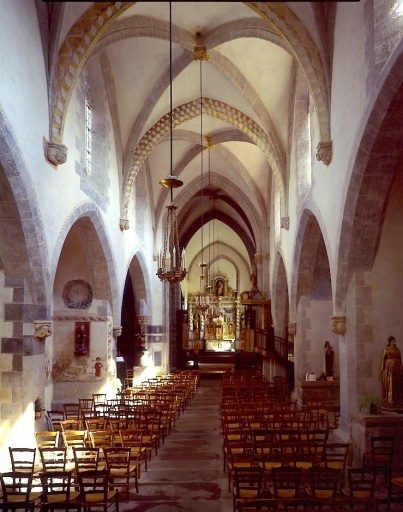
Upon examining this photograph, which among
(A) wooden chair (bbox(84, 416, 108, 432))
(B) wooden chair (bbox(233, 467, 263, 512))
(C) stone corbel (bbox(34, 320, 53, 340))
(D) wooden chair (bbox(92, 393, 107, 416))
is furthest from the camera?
(D) wooden chair (bbox(92, 393, 107, 416))

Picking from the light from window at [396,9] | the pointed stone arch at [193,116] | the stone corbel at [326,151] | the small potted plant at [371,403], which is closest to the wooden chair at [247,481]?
the small potted plant at [371,403]

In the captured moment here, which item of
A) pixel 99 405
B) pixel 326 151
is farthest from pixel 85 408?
pixel 326 151

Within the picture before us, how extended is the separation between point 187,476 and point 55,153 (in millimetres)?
7312

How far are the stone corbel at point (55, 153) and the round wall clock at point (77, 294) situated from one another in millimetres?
6274

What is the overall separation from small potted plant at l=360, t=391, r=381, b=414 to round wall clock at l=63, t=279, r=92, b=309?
9853 millimetres

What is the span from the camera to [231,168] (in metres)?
27.2

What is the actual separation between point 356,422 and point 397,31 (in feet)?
23.1

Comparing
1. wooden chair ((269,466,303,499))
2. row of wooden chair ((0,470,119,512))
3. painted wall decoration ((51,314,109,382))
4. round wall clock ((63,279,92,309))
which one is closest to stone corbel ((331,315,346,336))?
wooden chair ((269,466,303,499))

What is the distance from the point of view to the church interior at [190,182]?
10.9m

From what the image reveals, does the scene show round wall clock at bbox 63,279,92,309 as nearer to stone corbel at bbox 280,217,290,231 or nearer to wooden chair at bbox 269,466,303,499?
stone corbel at bbox 280,217,290,231

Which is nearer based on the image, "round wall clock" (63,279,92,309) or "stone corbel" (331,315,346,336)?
"stone corbel" (331,315,346,336)

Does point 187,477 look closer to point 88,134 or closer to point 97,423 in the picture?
→ point 97,423

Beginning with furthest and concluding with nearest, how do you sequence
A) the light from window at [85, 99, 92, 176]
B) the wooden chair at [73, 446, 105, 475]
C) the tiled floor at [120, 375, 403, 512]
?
the light from window at [85, 99, 92, 176]
the tiled floor at [120, 375, 403, 512]
the wooden chair at [73, 446, 105, 475]

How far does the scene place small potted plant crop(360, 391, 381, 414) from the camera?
10.8 metres
